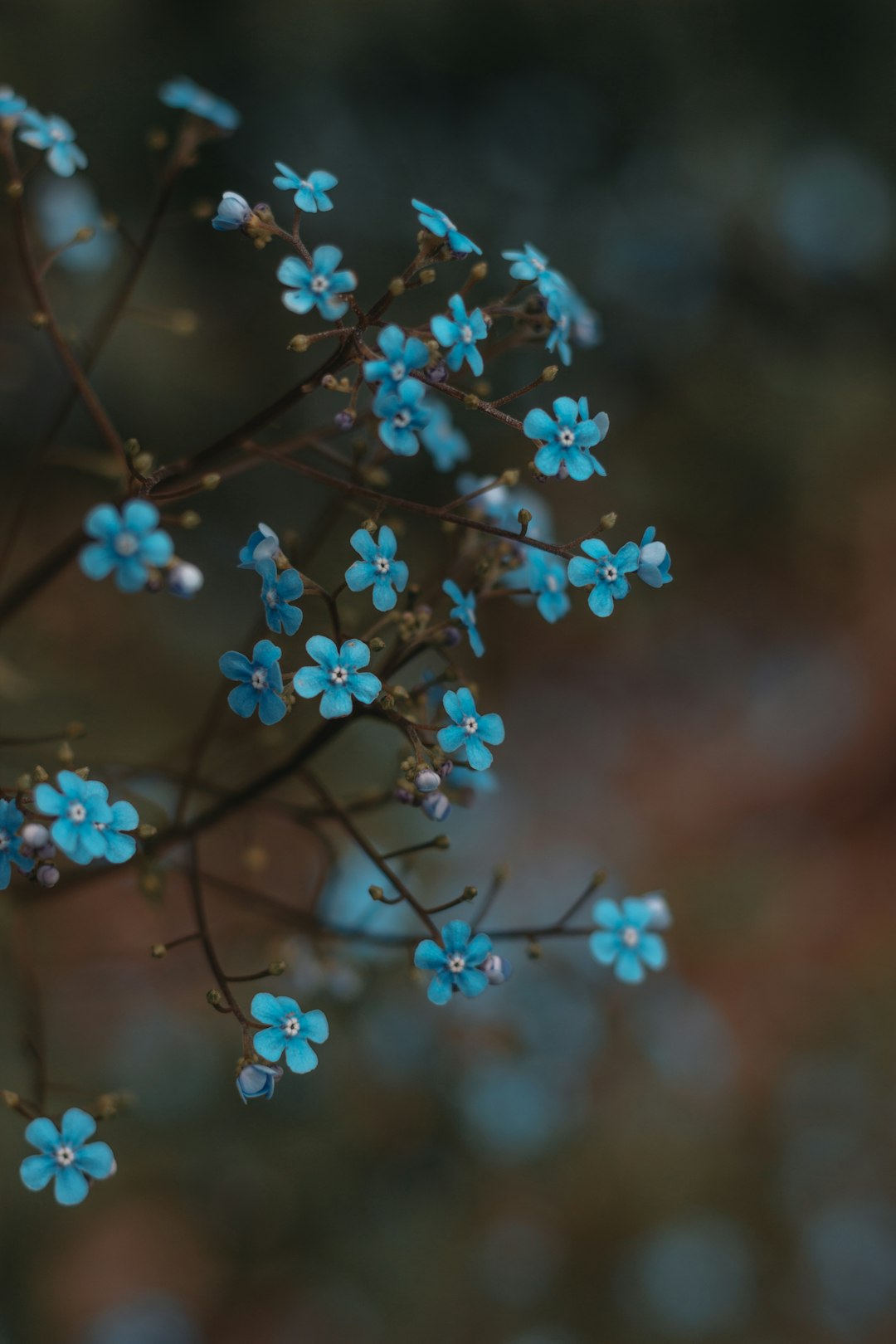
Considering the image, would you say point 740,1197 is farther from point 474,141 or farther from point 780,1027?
point 474,141

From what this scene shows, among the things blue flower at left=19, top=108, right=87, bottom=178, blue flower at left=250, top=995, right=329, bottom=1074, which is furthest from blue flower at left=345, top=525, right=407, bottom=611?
blue flower at left=19, top=108, right=87, bottom=178

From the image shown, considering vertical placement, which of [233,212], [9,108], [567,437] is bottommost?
[567,437]

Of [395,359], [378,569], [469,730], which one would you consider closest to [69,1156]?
[469,730]

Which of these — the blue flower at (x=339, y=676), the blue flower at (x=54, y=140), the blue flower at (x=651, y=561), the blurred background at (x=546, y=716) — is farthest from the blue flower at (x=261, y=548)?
the blurred background at (x=546, y=716)

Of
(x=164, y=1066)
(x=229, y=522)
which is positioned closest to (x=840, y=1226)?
(x=164, y=1066)

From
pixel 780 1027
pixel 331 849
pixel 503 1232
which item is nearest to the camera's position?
pixel 331 849

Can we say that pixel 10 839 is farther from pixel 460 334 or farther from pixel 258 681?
pixel 460 334
